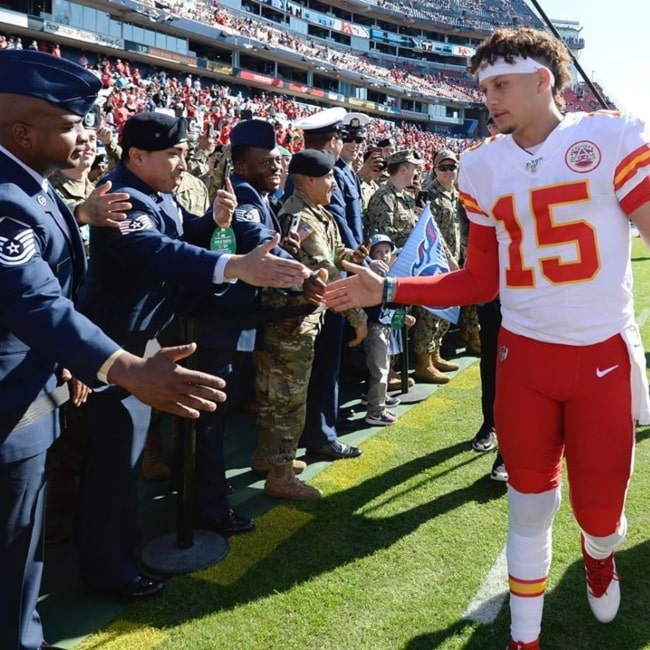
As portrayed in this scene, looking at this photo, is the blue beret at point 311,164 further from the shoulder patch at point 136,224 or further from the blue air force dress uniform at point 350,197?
the shoulder patch at point 136,224

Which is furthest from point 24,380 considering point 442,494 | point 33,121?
point 442,494

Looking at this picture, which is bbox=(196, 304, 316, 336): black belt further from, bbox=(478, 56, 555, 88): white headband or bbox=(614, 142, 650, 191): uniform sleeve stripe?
bbox=(614, 142, 650, 191): uniform sleeve stripe

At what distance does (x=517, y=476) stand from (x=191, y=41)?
45.9m

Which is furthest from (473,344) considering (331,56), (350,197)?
(331,56)

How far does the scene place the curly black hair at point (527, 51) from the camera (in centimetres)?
228

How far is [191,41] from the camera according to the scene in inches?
1697

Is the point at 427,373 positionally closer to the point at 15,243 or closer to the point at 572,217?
the point at 572,217

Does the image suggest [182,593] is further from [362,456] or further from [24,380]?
[362,456]

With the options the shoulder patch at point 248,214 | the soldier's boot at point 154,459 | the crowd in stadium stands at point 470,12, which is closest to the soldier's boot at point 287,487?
the soldier's boot at point 154,459

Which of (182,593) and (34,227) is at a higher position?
(34,227)

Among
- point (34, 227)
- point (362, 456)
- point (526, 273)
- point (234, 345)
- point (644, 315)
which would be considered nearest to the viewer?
point (34, 227)

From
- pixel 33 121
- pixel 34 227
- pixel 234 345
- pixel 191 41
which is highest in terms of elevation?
pixel 191 41

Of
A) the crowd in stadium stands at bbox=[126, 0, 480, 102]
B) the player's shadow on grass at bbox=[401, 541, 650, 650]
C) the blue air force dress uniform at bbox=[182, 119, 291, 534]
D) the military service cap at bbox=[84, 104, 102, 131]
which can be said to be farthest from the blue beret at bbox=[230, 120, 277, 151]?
the crowd in stadium stands at bbox=[126, 0, 480, 102]

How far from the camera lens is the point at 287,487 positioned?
3781 mm
